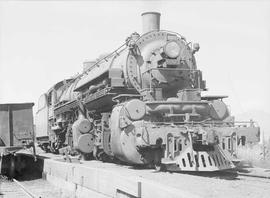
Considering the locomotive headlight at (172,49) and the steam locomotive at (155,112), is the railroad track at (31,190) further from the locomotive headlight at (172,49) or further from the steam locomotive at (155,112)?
the locomotive headlight at (172,49)

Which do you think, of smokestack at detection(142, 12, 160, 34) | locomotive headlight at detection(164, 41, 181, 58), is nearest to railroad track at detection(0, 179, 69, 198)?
locomotive headlight at detection(164, 41, 181, 58)

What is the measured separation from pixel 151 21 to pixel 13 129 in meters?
5.77

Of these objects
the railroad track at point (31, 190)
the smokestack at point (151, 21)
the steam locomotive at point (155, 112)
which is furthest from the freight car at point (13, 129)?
the smokestack at point (151, 21)

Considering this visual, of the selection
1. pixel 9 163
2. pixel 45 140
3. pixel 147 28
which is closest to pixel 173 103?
pixel 147 28

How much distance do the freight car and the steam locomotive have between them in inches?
73.5

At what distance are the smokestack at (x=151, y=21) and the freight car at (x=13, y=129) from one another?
4.98 meters

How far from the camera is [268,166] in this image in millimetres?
11547

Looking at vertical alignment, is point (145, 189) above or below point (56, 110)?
below

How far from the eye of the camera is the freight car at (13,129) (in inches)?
514

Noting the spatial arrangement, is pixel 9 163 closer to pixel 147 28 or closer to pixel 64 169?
pixel 64 169

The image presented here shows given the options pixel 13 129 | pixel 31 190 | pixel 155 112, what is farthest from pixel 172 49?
pixel 13 129

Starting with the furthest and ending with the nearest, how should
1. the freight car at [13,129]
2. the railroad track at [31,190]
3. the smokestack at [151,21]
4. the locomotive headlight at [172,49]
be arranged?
1. the freight car at [13,129]
2. the smokestack at [151,21]
3. the locomotive headlight at [172,49]
4. the railroad track at [31,190]

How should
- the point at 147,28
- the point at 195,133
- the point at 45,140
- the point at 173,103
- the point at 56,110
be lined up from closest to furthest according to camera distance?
A: the point at 195,133, the point at 173,103, the point at 147,28, the point at 56,110, the point at 45,140

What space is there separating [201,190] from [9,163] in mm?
8669
